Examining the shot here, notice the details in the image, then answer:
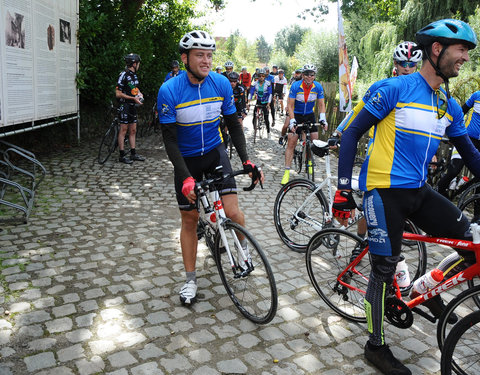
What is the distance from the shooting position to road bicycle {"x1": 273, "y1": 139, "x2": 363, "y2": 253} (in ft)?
16.4

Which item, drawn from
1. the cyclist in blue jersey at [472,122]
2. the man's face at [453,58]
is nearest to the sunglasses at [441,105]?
the man's face at [453,58]

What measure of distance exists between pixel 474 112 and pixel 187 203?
14.1 ft

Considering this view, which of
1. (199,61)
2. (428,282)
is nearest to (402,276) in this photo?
(428,282)

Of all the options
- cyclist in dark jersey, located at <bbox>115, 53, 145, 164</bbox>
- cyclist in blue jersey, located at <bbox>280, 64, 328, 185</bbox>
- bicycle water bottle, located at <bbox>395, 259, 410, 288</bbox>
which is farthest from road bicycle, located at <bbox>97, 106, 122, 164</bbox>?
bicycle water bottle, located at <bbox>395, 259, 410, 288</bbox>

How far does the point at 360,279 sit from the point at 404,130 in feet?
4.65

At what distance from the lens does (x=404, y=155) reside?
288 centimetres

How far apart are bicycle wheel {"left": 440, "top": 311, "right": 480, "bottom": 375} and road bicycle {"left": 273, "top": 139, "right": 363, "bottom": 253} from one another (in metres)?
2.07

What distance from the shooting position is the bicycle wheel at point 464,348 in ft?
8.66

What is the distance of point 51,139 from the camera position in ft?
35.1

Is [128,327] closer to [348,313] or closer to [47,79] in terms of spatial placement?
[348,313]

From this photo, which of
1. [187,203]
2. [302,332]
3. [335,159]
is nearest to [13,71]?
[187,203]

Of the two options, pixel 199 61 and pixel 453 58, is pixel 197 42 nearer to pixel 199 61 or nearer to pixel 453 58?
pixel 199 61

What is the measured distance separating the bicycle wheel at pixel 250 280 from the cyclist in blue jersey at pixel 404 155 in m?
0.81

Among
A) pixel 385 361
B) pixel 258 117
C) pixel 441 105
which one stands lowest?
pixel 385 361
